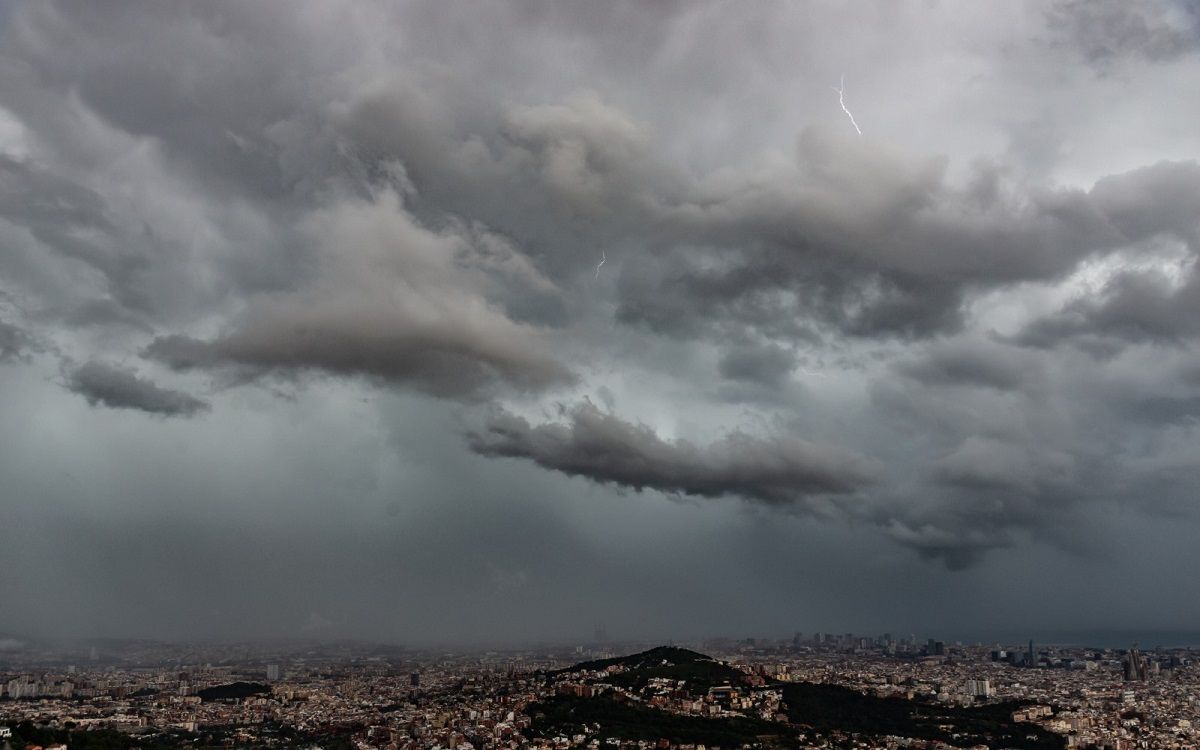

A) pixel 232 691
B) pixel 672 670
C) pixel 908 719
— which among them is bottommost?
pixel 232 691

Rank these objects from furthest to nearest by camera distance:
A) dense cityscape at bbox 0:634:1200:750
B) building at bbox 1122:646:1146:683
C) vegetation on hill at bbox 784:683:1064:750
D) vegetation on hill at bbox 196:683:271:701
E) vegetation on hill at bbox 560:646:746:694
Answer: building at bbox 1122:646:1146:683
vegetation on hill at bbox 196:683:271:701
vegetation on hill at bbox 560:646:746:694
vegetation on hill at bbox 784:683:1064:750
dense cityscape at bbox 0:634:1200:750

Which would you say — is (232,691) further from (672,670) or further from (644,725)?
(644,725)

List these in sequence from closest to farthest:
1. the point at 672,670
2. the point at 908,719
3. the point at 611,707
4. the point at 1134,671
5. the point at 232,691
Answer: the point at 611,707
the point at 908,719
the point at 672,670
the point at 232,691
the point at 1134,671

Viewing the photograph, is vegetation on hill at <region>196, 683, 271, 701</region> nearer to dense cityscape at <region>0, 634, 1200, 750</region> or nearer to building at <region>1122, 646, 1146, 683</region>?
dense cityscape at <region>0, 634, 1200, 750</region>

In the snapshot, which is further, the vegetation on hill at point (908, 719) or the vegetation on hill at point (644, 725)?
the vegetation on hill at point (908, 719)

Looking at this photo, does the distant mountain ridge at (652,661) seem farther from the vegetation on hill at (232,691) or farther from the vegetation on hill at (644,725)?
the vegetation on hill at (232,691)

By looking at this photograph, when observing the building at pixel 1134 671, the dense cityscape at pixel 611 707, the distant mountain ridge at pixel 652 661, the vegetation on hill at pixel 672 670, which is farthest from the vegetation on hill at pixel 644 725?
the building at pixel 1134 671

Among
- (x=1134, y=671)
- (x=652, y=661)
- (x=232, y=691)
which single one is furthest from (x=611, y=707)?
(x=1134, y=671)

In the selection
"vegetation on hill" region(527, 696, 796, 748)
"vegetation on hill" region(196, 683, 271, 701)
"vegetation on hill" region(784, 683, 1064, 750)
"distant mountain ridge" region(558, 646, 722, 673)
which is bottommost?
"vegetation on hill" region(196, 683, 271, 701)

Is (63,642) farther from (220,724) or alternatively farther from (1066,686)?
(1066,686)

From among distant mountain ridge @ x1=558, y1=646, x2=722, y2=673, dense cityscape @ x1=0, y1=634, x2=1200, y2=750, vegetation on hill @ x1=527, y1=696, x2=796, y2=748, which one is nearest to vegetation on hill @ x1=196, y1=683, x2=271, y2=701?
dense cityscape @ x1=0, y1=634, x2=1200, y2=750
